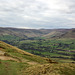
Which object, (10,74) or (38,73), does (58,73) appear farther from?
(10,74)

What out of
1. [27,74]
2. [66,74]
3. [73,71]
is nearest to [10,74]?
[27,74]

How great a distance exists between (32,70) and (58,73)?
19.6 feet

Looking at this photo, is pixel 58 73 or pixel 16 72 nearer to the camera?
pixel 58 73

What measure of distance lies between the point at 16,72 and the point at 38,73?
4.98 meters

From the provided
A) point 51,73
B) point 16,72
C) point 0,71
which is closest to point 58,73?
point 51,73

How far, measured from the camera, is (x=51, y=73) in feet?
68.4

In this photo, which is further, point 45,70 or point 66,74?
point 45,70

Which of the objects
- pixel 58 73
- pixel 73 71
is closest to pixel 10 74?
pixel 58 73

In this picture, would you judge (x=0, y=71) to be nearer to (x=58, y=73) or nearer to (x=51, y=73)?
(x=51, y=73)

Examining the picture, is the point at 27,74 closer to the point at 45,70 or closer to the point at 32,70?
the point at 32,70

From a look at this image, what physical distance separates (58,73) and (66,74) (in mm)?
1639

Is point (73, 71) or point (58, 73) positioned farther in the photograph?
point (73, 71)

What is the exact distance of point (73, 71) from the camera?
21859mm

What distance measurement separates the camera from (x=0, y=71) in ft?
70.9
